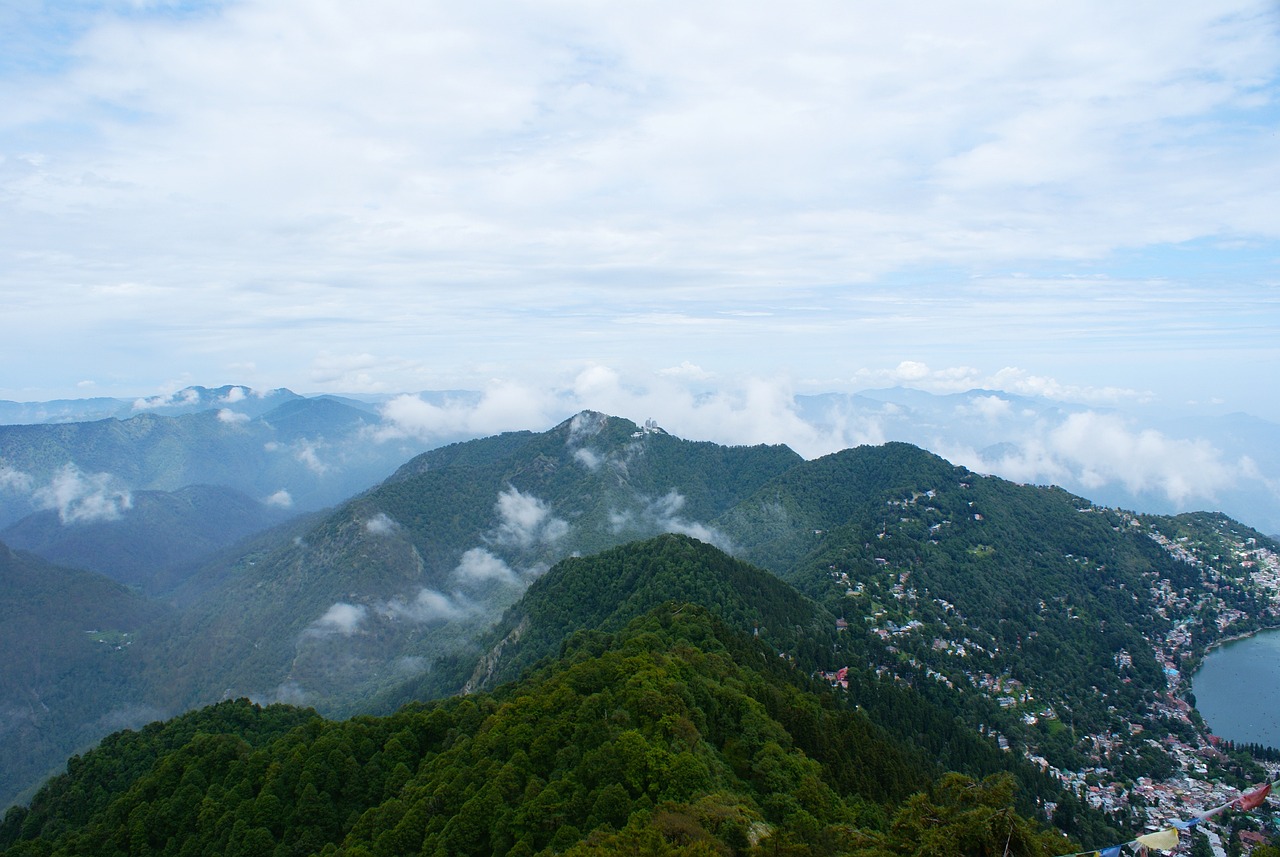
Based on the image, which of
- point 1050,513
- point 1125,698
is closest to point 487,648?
point 1125,698

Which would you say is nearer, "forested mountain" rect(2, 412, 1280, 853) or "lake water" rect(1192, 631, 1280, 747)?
"forested mountain" rect(2, 412, 1280, 853)

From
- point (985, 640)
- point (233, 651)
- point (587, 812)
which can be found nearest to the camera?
point (587, 812)

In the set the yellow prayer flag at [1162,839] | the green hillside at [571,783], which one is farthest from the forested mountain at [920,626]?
the yellow prayer flag at [1162,839]

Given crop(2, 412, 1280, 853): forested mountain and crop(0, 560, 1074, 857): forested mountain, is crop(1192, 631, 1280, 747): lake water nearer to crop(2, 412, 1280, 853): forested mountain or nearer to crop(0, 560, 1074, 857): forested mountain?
crop(2, 412, 1280, 853): forested mountain

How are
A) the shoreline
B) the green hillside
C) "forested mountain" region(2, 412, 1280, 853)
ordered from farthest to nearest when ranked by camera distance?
the shoreline < "forested mountain" region(2, 412, 1280, 853) < the green hillside

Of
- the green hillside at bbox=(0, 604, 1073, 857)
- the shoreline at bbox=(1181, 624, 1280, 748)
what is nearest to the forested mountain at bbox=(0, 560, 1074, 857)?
the green hillside at bbox=(0, 604, 1073, 857)

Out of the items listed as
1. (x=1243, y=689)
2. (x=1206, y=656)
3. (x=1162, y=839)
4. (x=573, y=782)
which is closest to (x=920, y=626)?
(x=1243, y=689)

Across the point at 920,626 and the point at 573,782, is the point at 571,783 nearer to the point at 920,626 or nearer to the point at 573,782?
the point at 573,782

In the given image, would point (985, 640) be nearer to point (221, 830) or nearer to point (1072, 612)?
point (1072, 612)
